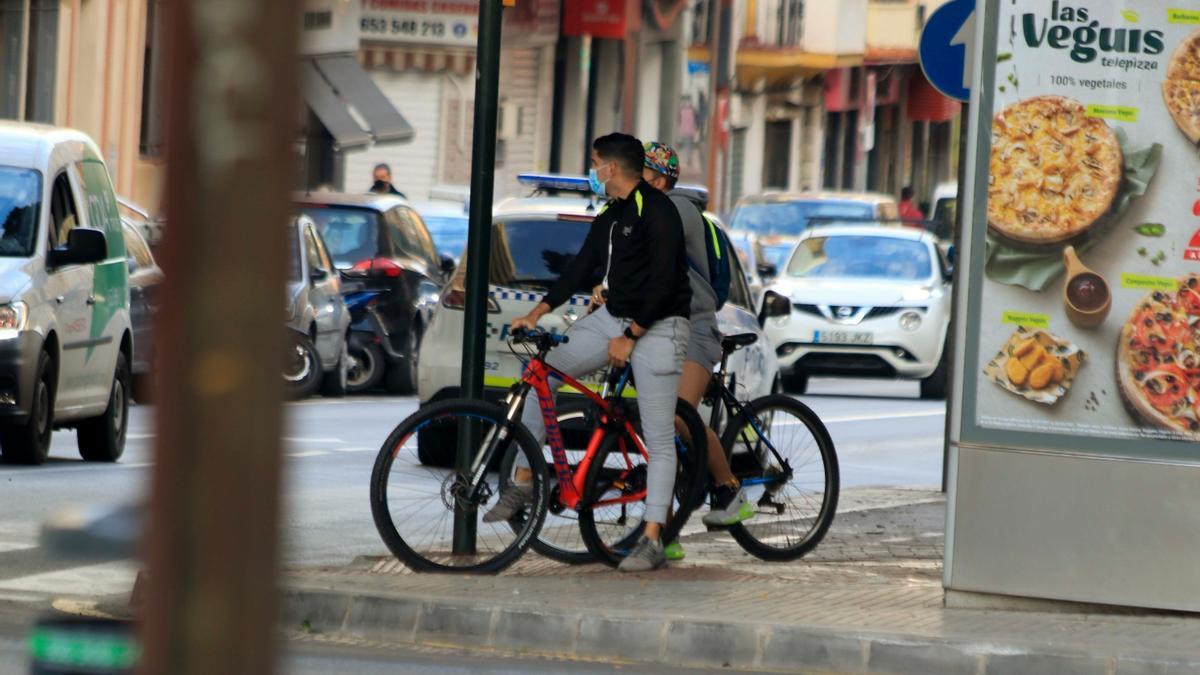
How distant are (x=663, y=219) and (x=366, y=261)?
11562mm

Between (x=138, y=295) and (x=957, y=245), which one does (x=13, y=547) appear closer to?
(x=957, y=245)

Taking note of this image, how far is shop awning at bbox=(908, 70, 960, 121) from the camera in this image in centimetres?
7056

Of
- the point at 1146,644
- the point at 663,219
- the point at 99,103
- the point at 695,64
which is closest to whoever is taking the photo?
the point at 1146,644

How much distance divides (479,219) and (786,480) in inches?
74.0

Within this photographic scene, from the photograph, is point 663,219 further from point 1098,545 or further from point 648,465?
point 1098,545

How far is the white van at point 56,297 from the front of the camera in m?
12.1

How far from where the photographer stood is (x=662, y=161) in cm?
903

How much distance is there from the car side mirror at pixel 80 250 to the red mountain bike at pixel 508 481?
4393 millimetres

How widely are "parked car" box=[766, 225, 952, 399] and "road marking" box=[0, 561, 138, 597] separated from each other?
14.0 metres

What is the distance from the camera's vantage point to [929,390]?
925 inches

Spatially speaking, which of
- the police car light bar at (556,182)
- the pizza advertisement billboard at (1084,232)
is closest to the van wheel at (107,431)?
the police car light bar at (556,182)

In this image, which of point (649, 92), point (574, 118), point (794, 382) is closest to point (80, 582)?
point (794, 382)

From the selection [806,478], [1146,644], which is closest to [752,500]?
[806,478]

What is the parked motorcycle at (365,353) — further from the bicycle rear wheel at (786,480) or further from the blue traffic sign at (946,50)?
the bicycle rear wheel at (786,480)
